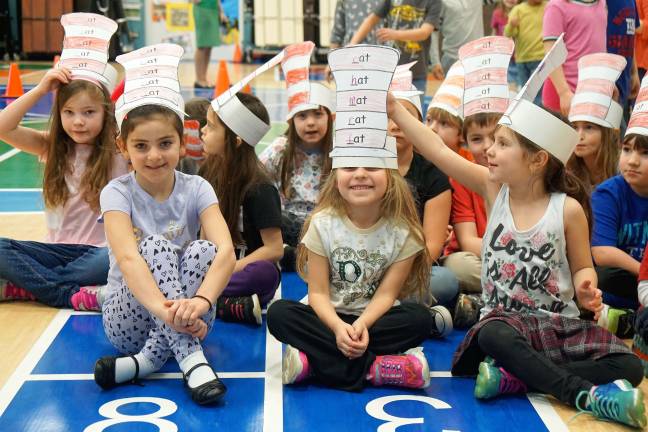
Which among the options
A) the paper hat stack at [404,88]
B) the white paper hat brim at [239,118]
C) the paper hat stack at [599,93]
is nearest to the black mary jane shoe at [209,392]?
the white paper hat brim at [239,118]

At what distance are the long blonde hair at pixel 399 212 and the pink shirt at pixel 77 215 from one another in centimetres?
104

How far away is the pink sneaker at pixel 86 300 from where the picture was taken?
10.9 ft

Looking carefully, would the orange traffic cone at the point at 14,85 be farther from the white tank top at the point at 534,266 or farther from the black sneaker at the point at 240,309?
the white tank top at the point at 534,266

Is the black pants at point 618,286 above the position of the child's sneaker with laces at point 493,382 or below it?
above

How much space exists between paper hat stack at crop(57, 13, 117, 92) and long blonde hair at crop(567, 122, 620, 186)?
6.57 feet

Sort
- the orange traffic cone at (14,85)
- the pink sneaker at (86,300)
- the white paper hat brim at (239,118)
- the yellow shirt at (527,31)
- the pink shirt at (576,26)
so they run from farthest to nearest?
1. the orange traffic cone at (14,85)
2. the yellow shirt at (527,31)
3. the pink shirt at (576,26)
4. the white paper hat brim at (239,118)
5. the pink sneaker at (86,300)

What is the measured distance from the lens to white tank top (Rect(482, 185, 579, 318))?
8.75 feet

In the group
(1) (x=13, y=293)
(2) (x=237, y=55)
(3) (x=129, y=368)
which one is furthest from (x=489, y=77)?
(2) (x=237, y=55)

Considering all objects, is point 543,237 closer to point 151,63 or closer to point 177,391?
point 177,391

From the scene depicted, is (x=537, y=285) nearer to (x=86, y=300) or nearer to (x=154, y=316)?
(x=154, y=316)

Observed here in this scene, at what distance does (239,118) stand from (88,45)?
2.26 feet

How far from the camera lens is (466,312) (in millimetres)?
3209

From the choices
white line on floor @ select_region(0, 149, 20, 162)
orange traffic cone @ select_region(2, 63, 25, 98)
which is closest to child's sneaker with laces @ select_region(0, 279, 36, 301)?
white line on floor @ select_region(0, 149, 20, 162)

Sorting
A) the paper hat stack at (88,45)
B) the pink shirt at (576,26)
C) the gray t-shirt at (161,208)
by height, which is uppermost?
the pink shirt at (576,26)
